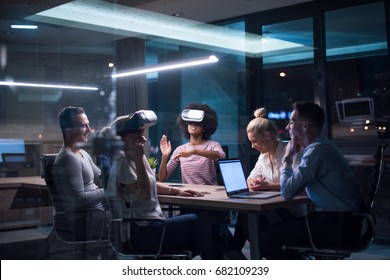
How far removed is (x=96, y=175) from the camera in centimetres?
296

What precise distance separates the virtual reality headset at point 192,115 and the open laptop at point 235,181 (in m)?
0.89

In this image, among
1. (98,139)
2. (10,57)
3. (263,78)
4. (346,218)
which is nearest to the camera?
(346,218)

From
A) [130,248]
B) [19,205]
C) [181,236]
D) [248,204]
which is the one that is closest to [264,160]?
[248,204]

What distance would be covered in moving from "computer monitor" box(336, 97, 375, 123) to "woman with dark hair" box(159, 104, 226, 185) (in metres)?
0.99

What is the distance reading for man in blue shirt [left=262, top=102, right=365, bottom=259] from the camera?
99.5 inches

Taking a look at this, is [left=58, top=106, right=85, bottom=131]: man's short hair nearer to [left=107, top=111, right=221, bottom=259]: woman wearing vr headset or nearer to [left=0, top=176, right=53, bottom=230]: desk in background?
[left=107, top=111, right=221, bottom=259]: woman wearing vr headset

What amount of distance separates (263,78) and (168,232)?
2.31 m

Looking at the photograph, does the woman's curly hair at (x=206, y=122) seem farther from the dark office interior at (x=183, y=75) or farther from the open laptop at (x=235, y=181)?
the open laptop at (x=235, y=181)

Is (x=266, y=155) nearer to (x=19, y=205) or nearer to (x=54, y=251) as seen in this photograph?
(x=54, y=251)

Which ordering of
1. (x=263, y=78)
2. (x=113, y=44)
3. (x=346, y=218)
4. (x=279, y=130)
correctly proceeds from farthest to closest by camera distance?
(x=263, y=78), (x=113, y=44), (x=279, y=130), (x=346, y=218)

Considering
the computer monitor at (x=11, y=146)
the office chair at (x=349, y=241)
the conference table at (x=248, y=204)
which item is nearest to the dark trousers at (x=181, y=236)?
the conference table at (x=248, y=204)

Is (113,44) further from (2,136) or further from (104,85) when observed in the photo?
(2,136)

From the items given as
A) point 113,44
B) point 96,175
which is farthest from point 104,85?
point 96,175

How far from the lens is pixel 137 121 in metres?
2.88
